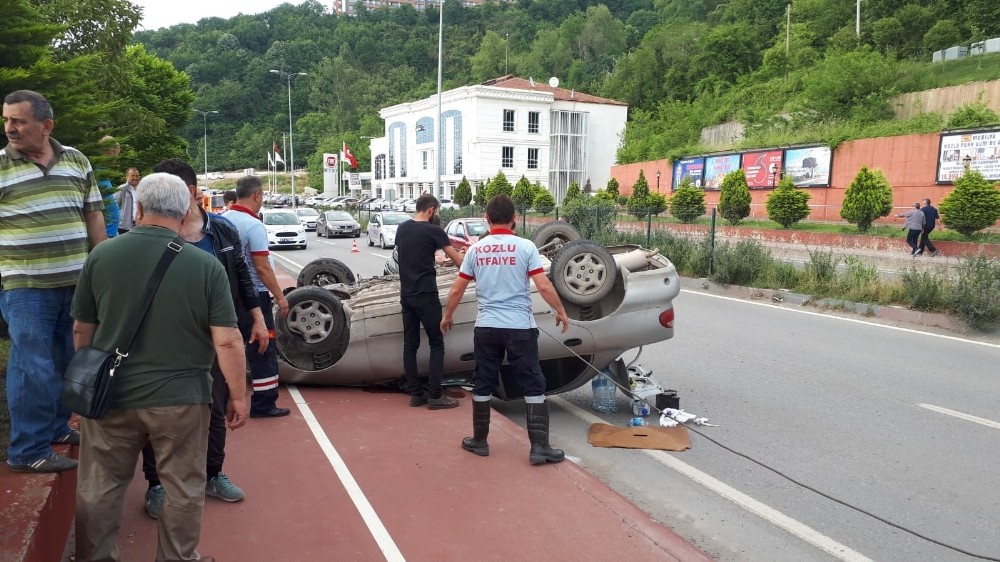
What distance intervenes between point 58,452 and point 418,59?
127 metres

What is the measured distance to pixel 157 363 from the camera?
2883 millimetres

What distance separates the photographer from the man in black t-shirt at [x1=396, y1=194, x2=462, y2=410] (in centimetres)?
600

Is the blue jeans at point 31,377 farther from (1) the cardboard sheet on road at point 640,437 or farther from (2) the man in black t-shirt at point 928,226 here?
(2) the man in black t-shirt at point 928,226

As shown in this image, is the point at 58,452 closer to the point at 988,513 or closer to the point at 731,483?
the point at 731,483

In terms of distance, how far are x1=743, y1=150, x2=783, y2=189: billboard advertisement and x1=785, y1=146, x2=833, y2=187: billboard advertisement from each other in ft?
1.78

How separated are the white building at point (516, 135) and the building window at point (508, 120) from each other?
0.28 ft

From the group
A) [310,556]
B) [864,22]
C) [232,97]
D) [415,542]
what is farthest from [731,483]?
[232,97]

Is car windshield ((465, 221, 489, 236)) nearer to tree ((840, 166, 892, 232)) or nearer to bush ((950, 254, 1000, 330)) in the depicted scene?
bush ((950, 254, 1000, 330))

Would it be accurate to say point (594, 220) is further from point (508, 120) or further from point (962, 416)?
point (508, 120)

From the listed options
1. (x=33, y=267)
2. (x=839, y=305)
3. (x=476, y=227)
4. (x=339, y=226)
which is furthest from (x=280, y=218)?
(x=33, y=267)

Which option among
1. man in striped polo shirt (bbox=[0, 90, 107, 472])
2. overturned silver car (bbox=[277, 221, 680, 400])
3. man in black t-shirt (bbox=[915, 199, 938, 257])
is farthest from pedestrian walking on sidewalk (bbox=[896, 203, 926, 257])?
man in striped polo shirt (bbox=[0, 90, 107, 472])

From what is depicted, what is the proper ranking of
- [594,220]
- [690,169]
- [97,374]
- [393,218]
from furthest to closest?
[690,169] < [393,218] < [594,220] < [97,374]

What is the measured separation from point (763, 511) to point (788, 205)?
22.9 metres

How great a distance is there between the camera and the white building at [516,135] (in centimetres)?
6150
